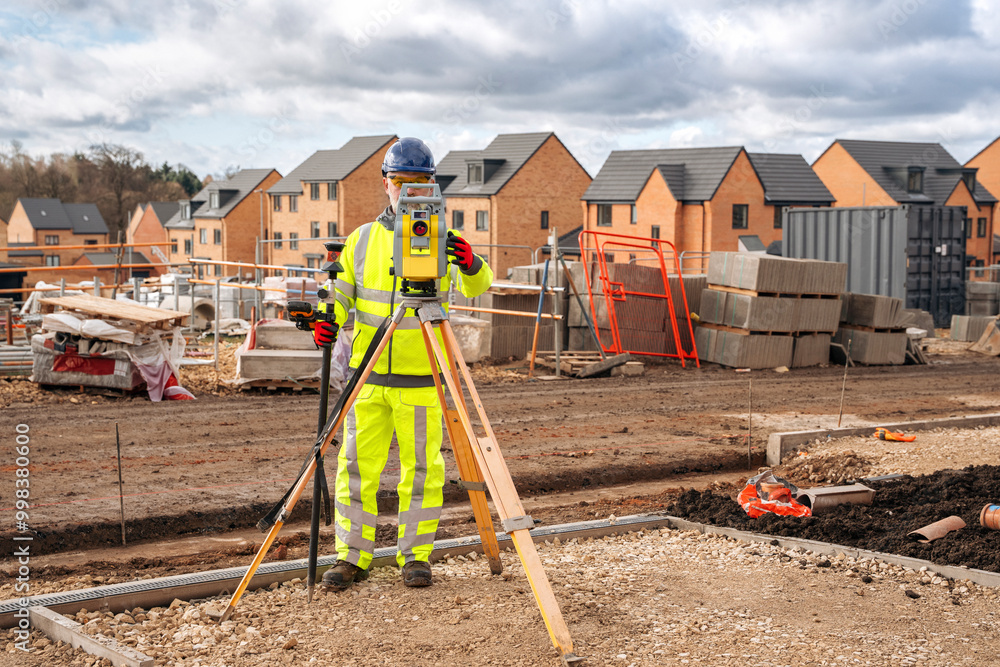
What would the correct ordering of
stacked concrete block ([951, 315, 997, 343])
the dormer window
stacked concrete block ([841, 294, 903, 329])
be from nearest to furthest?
stacked concrete block ([841, 294, 903, 329]) → stacked concrete block ([951, 315, 997, 343]) → the dormer window

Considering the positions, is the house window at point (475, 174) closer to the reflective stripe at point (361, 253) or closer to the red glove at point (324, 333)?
the reflective stripe at point (361, 253)

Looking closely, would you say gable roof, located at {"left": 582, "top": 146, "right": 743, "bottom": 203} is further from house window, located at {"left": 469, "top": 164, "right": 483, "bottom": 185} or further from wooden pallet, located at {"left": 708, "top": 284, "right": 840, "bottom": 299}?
wooden pallet, located at {"left": 708, "top": 284, "right": 840, "bottom": 299}

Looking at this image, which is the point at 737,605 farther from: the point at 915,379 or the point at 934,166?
the point at 934,166

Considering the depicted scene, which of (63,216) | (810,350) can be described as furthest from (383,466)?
(63,216)

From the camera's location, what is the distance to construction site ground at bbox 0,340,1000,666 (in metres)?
4.22

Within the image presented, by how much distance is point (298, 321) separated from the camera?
4.75 m

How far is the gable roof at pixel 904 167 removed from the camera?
48.3 metres

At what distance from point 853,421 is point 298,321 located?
30.3 feet

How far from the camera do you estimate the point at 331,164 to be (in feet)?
182

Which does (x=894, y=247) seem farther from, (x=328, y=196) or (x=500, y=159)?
(x=328, y=196)

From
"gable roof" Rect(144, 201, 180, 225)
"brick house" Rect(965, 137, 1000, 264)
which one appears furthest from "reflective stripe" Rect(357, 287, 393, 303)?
"gable roof" Rect(144, 201, 180, 225)

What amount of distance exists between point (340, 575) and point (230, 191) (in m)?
61.6

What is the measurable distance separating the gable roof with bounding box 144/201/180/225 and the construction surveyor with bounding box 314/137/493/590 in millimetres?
71757

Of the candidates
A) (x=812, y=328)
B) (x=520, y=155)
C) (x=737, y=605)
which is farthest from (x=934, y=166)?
(x=737, y=605)
